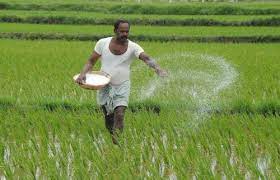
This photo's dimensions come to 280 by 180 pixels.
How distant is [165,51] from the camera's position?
437 inches

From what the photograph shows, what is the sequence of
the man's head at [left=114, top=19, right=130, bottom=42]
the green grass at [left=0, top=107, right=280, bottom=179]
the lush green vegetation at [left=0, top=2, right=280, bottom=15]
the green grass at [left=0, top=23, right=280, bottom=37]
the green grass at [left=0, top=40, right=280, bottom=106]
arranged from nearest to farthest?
the green grass at [left=0, top=107, right=280, bottom=179], the man's head at [left=114, top=19, right=130, bottom=42], the green grass at [left=0, top=40, right=280, bottom=106], the green grass at [left=0, top=23, right=280, bottom=37], the lush green vegetation at [left=0, top=2, right=280, bottom=15]

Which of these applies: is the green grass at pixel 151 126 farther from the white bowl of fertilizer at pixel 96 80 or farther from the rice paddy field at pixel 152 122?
the white bowl of fertilizer at pixel 96 80

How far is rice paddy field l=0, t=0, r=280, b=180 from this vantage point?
4.05 m

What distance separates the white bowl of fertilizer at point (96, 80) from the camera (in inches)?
188

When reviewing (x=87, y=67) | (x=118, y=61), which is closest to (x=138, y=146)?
(x=118, y=61)

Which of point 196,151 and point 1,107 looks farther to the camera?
point 1,107

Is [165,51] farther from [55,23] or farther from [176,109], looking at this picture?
[55,23]

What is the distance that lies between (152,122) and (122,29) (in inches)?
41.7

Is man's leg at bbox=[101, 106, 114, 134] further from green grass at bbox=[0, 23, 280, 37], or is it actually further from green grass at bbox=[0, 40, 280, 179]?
green grass at bbox=[0, 23, 280, 37]

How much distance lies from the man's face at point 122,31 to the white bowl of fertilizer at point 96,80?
333mm

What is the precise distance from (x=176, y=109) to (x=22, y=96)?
1.75 meters

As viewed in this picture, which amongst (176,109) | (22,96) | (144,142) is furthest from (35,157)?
(22,96)

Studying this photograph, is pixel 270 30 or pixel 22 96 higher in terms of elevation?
pixel 22 96

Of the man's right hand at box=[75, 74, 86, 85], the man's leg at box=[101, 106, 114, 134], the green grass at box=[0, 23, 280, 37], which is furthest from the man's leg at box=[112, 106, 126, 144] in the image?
the green grass at box=[0, 23, 280, 37]
